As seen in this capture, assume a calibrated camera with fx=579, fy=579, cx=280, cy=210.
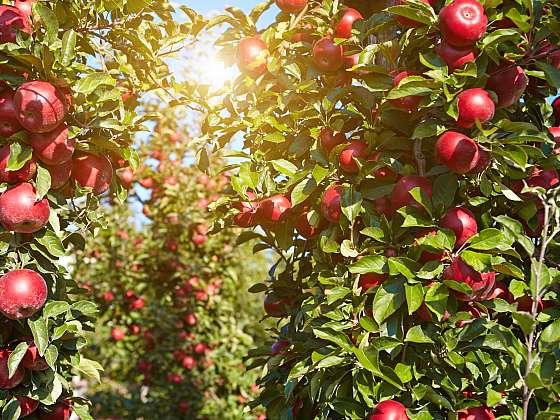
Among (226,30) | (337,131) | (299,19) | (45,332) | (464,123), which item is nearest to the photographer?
(464,123)

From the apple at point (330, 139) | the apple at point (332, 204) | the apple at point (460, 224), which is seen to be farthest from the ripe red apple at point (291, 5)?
the apple at point (460, 224)

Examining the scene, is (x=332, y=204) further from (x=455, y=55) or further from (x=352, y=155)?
(x=455, y=55)

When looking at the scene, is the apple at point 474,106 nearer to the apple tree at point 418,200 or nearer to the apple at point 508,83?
the apple tree at point 418,200

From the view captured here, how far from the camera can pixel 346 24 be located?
6.06 ft

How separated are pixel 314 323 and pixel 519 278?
1.86 feet

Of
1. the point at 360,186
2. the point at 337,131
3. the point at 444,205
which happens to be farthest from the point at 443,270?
the point at 337,131

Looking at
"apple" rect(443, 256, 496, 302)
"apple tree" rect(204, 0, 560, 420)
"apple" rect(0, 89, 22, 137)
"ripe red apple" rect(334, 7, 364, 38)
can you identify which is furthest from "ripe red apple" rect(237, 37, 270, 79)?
"apple" rect(443, 256, 496, 302)

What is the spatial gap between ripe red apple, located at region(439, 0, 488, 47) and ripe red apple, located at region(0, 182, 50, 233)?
46.8 inches

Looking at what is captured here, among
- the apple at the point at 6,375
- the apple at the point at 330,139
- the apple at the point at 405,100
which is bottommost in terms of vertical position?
the apple at the point at 6,375

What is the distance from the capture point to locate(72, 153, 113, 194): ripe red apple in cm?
178

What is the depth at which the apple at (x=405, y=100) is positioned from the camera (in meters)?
1.56

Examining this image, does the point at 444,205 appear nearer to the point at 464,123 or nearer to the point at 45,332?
the point at 464,123

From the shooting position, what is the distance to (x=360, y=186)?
1717mm

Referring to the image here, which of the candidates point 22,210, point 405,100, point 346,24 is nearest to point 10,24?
point 22,210
